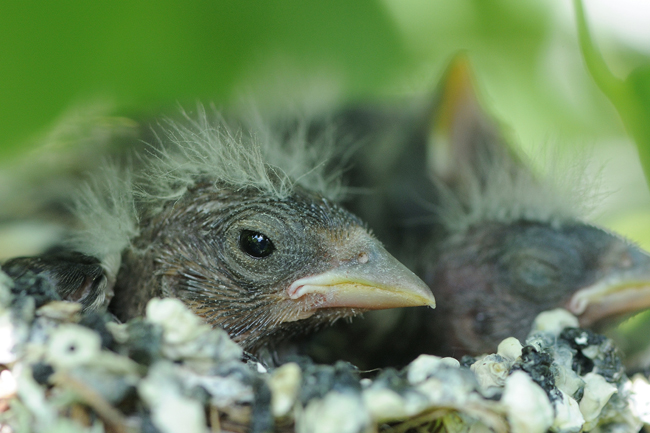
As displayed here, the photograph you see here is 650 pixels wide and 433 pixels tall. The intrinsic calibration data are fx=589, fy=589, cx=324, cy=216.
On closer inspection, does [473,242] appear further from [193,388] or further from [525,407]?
[193,388]

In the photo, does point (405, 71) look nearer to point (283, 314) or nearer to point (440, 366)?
point (283, 314)

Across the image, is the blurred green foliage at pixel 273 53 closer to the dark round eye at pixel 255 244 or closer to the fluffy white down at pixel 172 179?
the fluffy white down at pixel 172 179

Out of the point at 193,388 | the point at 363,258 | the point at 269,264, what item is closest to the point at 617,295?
the point at 363,258

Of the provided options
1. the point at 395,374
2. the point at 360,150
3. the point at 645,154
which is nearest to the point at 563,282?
the point at 645,154

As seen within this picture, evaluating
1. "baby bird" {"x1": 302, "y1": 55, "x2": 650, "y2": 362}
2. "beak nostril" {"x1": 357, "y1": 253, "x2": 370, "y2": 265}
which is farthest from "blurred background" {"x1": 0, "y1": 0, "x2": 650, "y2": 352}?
"beak nostril" {"x1": 357, "y1": 253, "x2": 370, "y2": 265}

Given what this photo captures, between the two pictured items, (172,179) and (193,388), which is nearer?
(193,388)

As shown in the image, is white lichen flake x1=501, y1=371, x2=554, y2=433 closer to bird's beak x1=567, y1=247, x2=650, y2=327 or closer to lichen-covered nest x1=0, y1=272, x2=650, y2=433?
lichen-covered nest x1=0, y1=272, x2=650, y2=433
